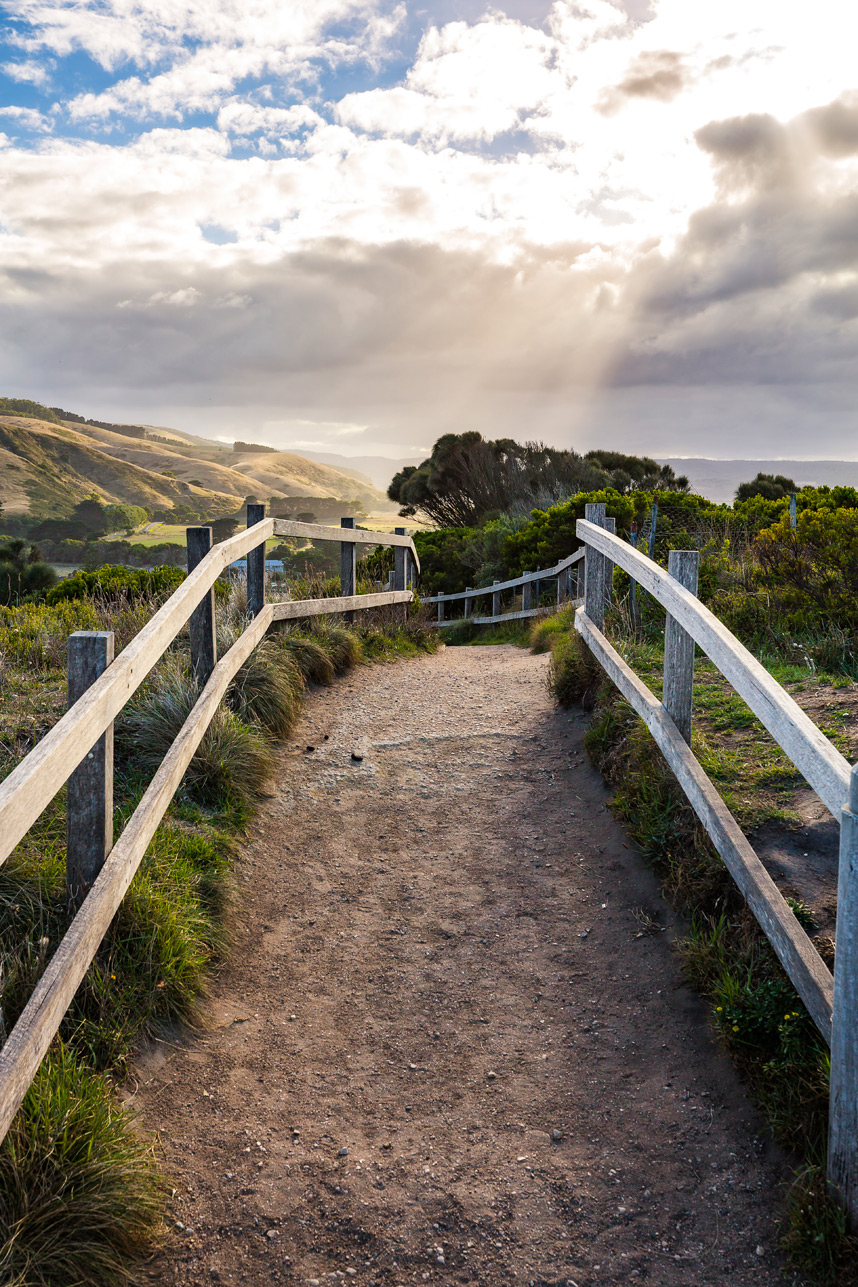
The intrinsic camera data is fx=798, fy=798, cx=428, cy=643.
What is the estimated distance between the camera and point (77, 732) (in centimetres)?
236

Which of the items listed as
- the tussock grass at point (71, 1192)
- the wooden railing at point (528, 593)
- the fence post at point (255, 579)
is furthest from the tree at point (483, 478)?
the tussock grass at point (71, 1192)

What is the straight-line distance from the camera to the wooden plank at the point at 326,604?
6770 millimetres

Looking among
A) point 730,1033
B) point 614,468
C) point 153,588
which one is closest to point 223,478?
point 614,468

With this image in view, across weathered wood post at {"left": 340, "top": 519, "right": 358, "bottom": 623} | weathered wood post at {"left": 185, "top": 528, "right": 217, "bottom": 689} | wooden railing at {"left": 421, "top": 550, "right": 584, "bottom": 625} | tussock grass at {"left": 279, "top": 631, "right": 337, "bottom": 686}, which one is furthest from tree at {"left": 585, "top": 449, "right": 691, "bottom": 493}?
weathered wood post at {"left": 185, "top": 528, "right": 217, "bottom": 689}

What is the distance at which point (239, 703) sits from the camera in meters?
5.50

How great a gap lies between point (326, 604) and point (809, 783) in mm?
5794

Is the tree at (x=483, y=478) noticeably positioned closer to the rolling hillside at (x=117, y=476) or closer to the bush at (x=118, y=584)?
the bush at (x=118, y=584)

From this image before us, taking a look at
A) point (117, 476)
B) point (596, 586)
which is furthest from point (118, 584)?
point (117, 476)

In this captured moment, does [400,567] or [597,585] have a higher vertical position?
[400,567]

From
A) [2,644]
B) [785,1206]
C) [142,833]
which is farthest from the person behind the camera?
[2,644]

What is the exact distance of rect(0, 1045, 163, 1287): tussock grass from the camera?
1.94 m

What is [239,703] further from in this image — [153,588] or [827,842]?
[153,588]

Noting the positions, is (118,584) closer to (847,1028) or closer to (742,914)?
(742,914)

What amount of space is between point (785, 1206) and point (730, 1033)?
0.53 meters
